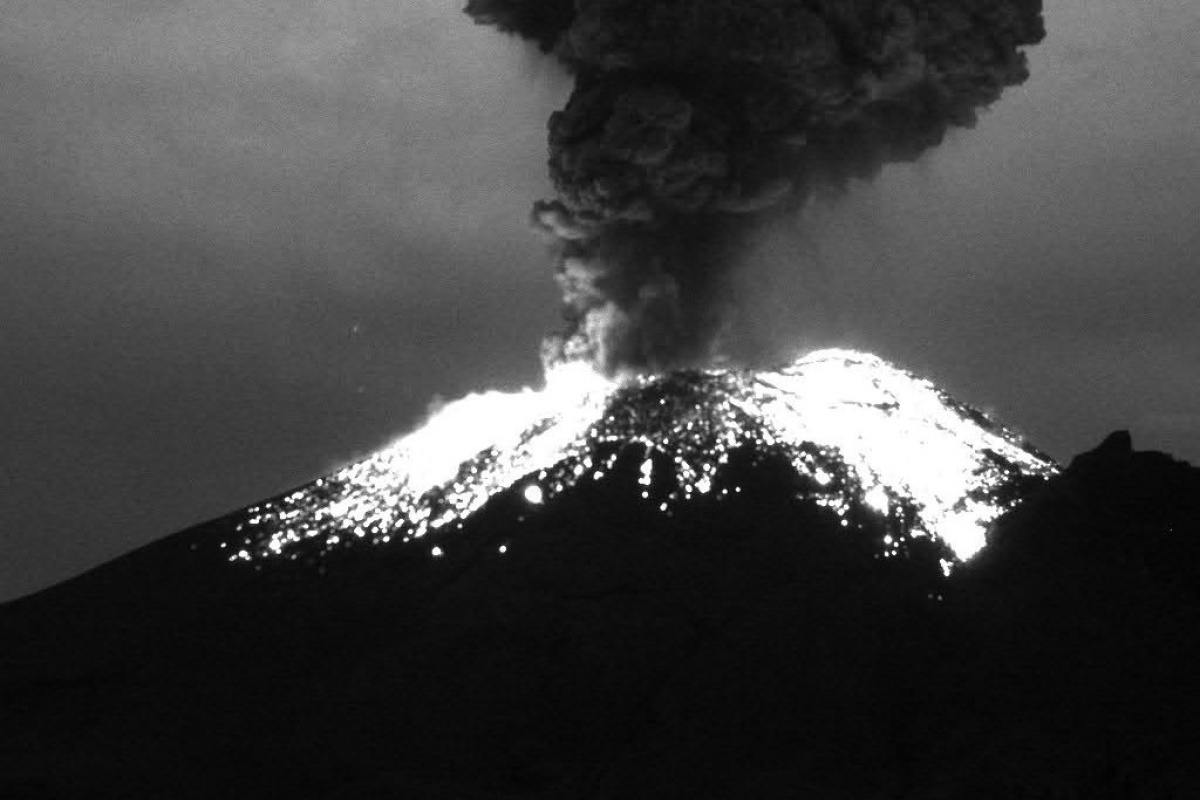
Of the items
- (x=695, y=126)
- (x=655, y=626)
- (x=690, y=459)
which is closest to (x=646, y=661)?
(x=655, y=626)

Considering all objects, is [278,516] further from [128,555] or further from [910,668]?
[910,668]

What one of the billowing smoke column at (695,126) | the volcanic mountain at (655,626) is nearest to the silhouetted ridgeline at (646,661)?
the volcanic mountain at (655,626)

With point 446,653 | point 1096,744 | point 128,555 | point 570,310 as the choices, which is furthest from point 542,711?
point 570,310

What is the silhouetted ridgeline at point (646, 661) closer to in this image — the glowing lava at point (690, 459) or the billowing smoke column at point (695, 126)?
the glowing lava at point (690, 459)

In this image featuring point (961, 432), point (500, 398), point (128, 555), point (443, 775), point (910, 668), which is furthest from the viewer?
point (500, 398)

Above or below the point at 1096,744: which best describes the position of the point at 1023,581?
above

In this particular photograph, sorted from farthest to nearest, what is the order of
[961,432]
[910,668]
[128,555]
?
[961,432] < [128,555] < [910,668]

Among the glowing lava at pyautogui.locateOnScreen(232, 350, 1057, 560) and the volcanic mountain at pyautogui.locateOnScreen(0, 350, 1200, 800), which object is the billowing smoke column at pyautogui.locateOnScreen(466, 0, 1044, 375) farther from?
the volcanic mountain at pyautogui.locateOnScreen(0, 350, 1200, 800)
